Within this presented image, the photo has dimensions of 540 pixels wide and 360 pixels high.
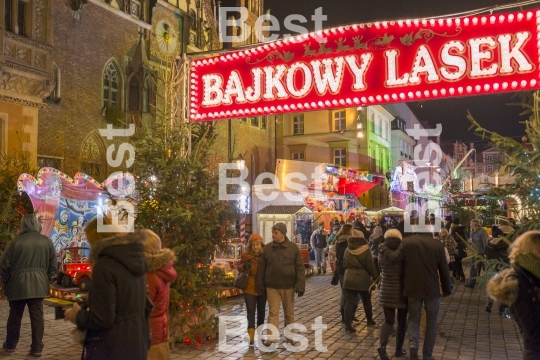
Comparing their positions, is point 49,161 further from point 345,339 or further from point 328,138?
point 328,138

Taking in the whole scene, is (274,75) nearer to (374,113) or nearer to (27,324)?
(27,324)

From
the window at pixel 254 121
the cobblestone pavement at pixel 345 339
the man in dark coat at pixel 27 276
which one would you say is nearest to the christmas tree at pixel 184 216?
the cobblestone pavement at pixel 345 339

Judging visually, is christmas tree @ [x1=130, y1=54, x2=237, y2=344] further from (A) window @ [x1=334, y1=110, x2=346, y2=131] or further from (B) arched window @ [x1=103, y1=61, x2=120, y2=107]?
(A) window @ [x1=334, y1=110, x2=346, y2=131]

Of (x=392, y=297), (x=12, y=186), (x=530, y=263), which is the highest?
(x=12, y=186)

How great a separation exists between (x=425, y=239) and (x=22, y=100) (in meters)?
13.1

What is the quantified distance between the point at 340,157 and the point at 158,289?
36.4 meters

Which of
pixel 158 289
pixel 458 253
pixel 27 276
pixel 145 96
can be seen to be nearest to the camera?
pixel 158 289

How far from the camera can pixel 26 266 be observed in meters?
6.79

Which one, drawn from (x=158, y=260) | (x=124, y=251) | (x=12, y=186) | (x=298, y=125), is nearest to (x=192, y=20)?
(x=12, y=186)

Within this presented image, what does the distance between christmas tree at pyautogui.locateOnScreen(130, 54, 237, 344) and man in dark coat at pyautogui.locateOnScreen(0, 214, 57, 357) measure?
1380 millimetres

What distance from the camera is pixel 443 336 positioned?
8.55 meters

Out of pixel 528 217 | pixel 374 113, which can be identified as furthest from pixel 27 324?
pixel 374 113

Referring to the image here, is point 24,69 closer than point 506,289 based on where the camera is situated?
No

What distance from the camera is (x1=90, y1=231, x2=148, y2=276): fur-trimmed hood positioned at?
362 centimetres
